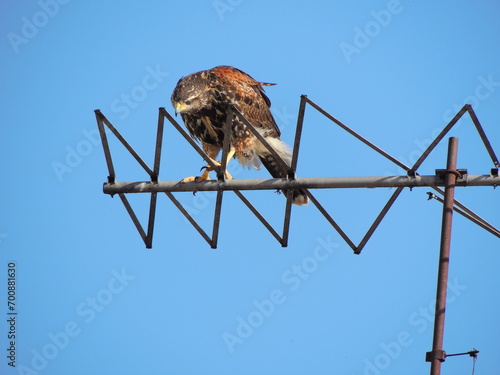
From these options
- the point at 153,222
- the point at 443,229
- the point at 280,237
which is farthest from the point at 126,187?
the point at 443,229

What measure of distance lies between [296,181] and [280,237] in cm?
59

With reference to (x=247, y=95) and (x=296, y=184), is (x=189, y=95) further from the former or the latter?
(x=296, y=184)

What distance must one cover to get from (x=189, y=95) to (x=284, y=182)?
9.24ft

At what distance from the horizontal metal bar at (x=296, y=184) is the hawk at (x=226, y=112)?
2168 mm

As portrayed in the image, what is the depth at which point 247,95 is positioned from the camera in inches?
417

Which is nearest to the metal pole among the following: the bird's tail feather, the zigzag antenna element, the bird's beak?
the zigzag antenna element

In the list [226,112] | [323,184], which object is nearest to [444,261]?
[323,184]

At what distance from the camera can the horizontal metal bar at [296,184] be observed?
7.26m

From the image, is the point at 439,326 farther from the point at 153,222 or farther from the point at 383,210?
the point at 153,222

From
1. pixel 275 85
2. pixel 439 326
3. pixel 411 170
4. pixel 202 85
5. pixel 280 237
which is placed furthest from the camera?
pixel 275 85

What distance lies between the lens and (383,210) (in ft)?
24.5

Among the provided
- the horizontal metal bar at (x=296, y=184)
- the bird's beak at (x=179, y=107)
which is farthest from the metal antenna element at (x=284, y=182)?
the bird's beak at (x=179, y=107)

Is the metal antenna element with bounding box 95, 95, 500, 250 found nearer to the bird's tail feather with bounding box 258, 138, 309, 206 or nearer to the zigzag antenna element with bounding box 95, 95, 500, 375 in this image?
the zigzag antenna element with bounding box 95, 95, 500, 375

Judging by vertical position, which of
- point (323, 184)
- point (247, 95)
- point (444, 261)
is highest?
point (247, 95)
